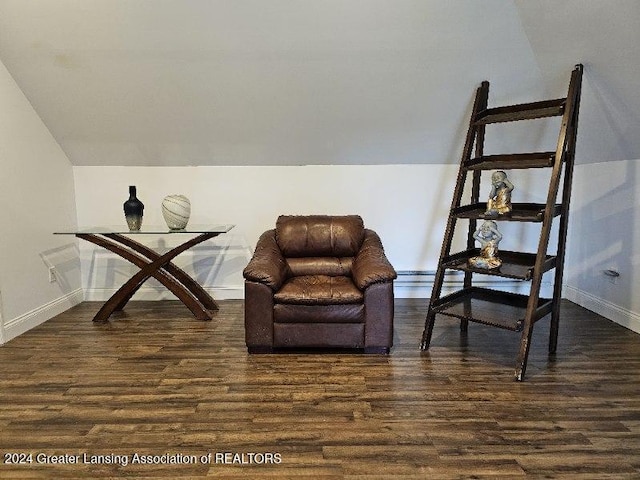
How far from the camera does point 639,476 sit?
1.75 m

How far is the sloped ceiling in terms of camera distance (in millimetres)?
2809

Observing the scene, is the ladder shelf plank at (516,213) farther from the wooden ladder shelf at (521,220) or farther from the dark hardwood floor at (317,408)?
the dark hardwood floor at (317,408)

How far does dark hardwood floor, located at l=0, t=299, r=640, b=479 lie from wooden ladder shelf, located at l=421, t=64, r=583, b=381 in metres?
0.28

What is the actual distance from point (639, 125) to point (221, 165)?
327 centimetres

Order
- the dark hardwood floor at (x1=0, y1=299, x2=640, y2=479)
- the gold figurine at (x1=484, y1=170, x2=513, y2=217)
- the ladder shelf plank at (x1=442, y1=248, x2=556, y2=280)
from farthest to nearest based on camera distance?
the gold figurine at (x1=484, y1=170, x2=513, y2=217)
the ladder shelf plank at (x1=442, y1=248, x2=556, y2=280)
the dark hardwood floor at (x1=0, y1=299, x2=640, y2=479)

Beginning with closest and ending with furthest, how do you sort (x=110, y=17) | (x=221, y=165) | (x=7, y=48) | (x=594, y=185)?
(x=110, y=17) < (x=7, y=48) < (x=594, y=185) < (x=221, y=165)

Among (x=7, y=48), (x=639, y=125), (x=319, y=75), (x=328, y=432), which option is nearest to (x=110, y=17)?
(x=7, y=48)

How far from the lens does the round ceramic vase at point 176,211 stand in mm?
3574

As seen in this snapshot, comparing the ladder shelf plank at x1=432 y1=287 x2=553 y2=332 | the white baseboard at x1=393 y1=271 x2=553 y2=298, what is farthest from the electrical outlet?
the ladder shelf plank at x1=432 y1=287 x2=553 y2=332

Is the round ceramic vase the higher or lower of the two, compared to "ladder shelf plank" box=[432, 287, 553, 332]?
higher

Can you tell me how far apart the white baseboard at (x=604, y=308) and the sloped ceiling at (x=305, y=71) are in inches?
46.7

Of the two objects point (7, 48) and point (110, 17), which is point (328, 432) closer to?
point (110, 17)

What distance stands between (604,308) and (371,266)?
2132 millimetres

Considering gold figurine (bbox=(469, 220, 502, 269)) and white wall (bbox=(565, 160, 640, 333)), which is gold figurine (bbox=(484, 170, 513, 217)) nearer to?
gold figurine (bbox=(469, 220, 502, 269))
